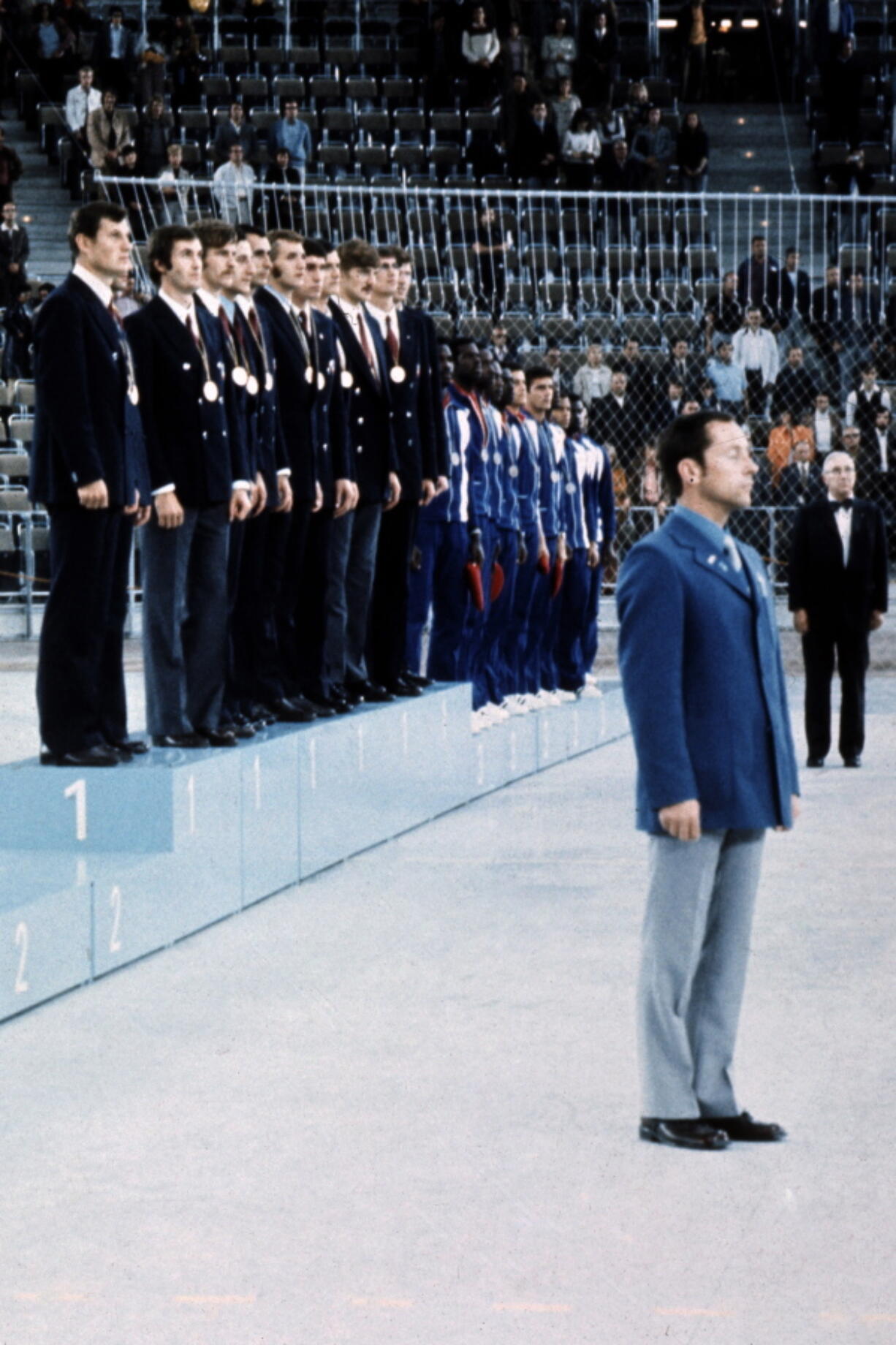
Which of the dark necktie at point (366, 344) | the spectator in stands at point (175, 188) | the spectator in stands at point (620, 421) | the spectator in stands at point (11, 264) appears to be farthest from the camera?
the spectator in stands at point (11, 264)

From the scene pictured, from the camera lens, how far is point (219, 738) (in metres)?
7.20

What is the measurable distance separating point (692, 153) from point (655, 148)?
34 centimetres

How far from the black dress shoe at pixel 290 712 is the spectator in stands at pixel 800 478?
932 centimetres

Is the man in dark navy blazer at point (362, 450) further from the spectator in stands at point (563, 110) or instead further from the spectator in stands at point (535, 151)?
the spectator in stands at point (563, 110)

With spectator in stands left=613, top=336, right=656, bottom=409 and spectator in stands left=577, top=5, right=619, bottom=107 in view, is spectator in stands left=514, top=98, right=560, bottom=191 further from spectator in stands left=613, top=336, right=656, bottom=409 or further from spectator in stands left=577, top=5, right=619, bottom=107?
A: spectator in stands left=613, top=336, right=656, bottom=409

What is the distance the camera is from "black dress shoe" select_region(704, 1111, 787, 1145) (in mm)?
4363

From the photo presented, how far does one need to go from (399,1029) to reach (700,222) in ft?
44.3

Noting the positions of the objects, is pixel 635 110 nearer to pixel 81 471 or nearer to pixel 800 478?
pixel 800 478

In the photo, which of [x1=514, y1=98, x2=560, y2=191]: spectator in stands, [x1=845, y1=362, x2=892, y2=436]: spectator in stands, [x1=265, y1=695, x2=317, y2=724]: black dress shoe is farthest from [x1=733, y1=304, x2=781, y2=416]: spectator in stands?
[x1=265, y1=695, x2=317, y2=724]: black dress shoe

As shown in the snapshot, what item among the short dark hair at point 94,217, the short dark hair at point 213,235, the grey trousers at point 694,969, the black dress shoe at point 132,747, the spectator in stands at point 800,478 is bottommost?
the spectator in stands at point 800,478

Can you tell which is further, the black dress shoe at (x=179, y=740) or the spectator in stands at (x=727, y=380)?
the spectator in stands at (x=727, y=380)

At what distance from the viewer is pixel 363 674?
355 inches

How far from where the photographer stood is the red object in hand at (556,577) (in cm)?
1230

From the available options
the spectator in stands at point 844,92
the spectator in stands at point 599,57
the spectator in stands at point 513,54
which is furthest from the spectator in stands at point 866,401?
the spectator in stands at point 513,54
